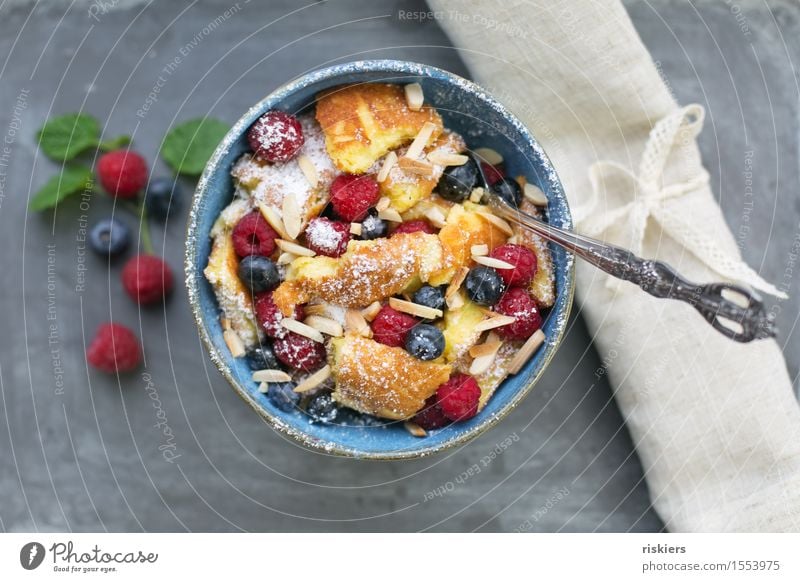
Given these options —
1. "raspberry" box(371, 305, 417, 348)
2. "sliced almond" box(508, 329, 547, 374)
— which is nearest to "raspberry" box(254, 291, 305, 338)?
"raspberry" box(371, 305, 417, 348)

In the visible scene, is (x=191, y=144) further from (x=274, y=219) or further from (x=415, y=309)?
(x=415, y=309)

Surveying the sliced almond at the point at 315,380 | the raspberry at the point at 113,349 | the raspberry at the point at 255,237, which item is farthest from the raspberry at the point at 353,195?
the raspberry at the point at 113,349

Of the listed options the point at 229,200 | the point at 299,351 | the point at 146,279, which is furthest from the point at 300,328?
the point at 146,279

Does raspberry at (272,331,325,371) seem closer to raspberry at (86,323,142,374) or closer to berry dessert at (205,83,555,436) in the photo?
berry dessert at (205,83,555,436)

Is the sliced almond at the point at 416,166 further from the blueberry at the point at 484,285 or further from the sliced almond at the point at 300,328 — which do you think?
the sliced almond at the point at 300,328

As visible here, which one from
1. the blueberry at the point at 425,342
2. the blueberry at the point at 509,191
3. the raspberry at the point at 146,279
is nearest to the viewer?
the blueberry at the point at 425,342
